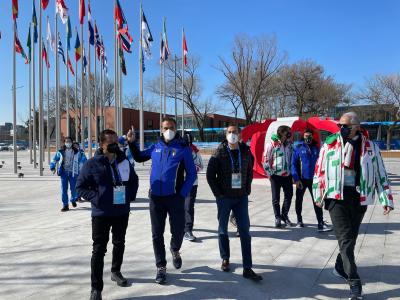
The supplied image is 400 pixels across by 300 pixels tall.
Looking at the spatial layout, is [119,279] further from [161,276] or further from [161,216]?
[161,216]

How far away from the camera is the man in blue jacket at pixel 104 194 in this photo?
4094mm

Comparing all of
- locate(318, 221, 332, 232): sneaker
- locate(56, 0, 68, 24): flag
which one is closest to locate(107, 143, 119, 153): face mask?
locate(318, 221, 332, 232): sneaker

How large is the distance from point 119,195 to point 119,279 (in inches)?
40.5

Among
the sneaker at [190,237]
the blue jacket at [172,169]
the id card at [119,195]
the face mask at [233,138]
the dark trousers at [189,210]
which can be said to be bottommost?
the sneaker at [190,237]

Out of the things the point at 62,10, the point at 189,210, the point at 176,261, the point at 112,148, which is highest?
the point at 62,10

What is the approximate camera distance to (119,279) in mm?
4480

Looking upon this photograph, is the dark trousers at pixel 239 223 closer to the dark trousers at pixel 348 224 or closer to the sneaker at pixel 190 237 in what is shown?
the dark trousers at pixel 348 224

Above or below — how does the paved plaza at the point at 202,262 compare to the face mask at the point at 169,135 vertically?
below

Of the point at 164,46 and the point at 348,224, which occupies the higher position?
the point at 164,46

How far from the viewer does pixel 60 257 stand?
18.2ft

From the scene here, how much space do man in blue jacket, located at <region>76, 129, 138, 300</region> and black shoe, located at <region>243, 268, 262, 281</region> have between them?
1.50m

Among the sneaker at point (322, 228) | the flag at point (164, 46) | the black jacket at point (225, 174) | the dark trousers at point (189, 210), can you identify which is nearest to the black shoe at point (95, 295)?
the black jacket at point (225, 174)

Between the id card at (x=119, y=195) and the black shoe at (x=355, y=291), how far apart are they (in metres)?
2.56

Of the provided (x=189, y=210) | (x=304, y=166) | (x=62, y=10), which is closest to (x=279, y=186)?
(x=304, y=166)
